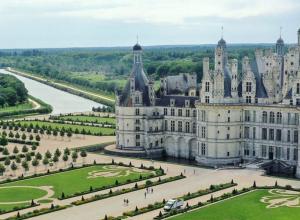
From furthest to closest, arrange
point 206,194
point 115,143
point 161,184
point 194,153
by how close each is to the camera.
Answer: point 115,143
point 194,153
point 161,184
point 206,194

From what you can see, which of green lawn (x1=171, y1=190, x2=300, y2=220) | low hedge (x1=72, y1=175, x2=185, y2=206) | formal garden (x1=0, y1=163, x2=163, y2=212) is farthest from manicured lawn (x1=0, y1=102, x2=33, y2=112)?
green lawn (x1=171, y1=190, x2=300, y2=220)

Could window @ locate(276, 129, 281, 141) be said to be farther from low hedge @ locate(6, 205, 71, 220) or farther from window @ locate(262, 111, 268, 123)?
low hedge @ locate(6, 205, 71, 220)

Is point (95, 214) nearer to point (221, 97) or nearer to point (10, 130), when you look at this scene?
point (221, 97)

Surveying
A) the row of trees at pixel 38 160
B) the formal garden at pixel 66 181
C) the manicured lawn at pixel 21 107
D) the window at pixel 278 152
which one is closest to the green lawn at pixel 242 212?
the formal garden at pixel 66 181

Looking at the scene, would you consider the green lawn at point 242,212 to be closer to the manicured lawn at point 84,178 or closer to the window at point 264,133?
the manicured lawn at point 84,178

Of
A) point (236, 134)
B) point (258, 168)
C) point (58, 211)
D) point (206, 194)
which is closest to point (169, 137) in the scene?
point (236, 134)

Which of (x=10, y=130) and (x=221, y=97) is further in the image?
(x=10, y=130)

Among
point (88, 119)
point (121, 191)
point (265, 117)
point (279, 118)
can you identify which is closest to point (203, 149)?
point (265, 117)
